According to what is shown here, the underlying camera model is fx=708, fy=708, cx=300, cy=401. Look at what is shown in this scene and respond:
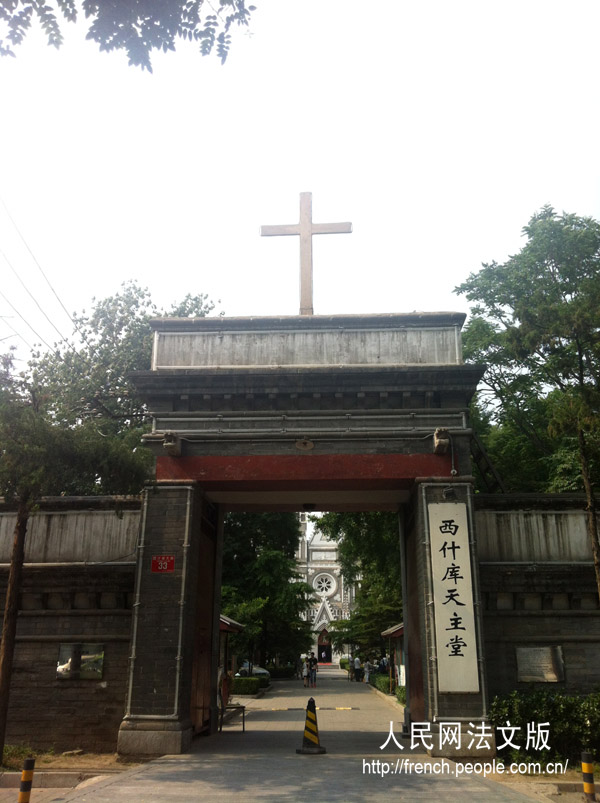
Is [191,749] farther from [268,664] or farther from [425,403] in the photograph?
[268,664]

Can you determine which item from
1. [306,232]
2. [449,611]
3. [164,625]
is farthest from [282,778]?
[306,232]

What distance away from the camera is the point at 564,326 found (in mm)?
21953

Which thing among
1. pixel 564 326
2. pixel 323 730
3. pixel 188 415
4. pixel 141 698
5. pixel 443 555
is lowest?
pixel 323 730

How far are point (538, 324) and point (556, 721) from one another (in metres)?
14.1

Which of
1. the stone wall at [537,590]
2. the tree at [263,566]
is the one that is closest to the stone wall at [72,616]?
the stone wall at [537,590]

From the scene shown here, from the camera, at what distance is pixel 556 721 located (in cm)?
1278

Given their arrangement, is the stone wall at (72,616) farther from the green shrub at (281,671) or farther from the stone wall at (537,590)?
the green shrub at (281,671)

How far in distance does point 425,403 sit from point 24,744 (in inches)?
420

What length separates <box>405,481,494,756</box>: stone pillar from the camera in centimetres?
1312

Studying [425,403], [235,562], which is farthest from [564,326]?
[235,562]

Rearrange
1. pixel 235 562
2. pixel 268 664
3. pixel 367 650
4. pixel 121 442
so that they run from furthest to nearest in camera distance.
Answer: pixel 268 664, pixel 367 650, pixel 235 562, pixel 121 442

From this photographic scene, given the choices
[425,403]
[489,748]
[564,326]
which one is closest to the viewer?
[489,748]

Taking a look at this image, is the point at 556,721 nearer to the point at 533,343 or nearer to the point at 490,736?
the point at 490,736

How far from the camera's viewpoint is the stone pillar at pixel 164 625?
13.1 meters
